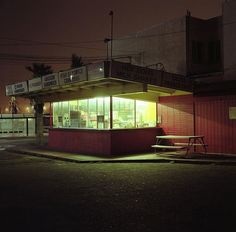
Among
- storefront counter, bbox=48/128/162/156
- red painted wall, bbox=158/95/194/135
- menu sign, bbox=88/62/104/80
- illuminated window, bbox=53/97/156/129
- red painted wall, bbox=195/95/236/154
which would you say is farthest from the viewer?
red painted wall, bbox=158/95/194/135

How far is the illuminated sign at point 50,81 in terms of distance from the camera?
19.2 meters

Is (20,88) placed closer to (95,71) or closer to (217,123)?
(95,71)

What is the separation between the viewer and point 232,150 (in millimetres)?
17578

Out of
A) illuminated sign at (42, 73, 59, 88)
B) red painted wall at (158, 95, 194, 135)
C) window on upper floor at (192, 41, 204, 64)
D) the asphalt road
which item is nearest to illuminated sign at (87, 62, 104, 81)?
illuminated sign at (42, 73, 59, 88)

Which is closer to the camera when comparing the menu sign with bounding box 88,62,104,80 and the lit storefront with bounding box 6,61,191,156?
the menu sign with bounding box 88,62,104,80

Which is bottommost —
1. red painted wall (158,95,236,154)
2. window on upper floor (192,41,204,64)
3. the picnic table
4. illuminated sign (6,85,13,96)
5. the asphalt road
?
the asphalt road

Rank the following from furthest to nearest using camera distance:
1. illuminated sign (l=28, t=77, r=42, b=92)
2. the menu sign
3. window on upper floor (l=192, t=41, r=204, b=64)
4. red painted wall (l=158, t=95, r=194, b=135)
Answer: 1. window on upper floor (l=192, t=41, r=204, b=64)
2. illuminated sign (l=28, t=77, r=42, b=92)
3. red painted wall (l=158, t=95, r=194, b=135)
4. the menu sign

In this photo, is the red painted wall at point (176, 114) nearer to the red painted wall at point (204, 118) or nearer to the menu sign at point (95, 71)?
the red painted wall at point (204, 118)

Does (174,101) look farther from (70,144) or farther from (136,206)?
(136,206)

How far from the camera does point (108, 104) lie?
1905cm

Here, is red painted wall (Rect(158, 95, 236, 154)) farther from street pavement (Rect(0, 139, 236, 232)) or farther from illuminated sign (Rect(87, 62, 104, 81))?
illuminated sign (Rect(87, 62, 104, 81))

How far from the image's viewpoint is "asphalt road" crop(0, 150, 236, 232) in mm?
6461

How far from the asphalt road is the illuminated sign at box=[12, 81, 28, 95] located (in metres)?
9.36

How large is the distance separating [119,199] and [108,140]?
32.1ft
